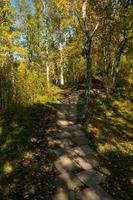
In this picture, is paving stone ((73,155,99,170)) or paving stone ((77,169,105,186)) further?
paving stone ((73,155,99,170))

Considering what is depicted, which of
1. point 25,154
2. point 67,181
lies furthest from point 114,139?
point 67,181

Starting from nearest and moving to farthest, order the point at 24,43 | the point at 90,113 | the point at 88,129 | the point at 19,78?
the point at 88,129, the point at 90,113, the point at 19,78, the point at 24,43

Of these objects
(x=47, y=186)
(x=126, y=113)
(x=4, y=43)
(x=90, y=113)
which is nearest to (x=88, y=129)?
(x=90, y=113)

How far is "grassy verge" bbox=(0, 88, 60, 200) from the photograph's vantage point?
1359 centimetres

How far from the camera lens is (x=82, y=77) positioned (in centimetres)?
5378

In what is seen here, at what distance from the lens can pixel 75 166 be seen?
1588 cm

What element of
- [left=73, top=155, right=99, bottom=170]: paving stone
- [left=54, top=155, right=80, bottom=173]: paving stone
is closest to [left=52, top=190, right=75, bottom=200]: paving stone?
[left=54, top=155, right=80, bottom=173]: paving stone

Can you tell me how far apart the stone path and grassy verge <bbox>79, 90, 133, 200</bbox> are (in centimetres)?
49

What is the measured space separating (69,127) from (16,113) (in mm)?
4367

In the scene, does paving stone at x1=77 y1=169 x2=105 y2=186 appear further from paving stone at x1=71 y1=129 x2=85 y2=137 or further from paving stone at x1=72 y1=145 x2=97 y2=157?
paving stone at x1=71 y1=129 x2=85 y2=137

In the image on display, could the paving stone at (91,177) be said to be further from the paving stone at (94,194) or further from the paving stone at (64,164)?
the paving stone at (64,164)

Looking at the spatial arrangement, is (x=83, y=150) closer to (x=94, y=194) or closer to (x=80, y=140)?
(x=80, y=140)

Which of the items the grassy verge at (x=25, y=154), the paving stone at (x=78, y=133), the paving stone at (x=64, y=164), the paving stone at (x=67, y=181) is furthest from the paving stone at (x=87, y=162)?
the paving stone at (x=78, y=133)

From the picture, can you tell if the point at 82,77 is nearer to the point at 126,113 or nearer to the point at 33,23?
the point at 33,23
